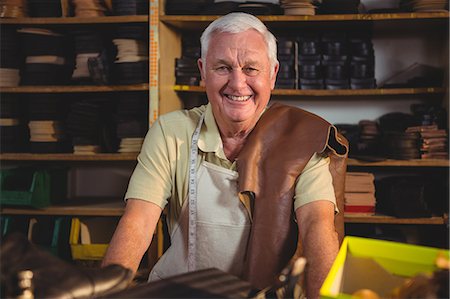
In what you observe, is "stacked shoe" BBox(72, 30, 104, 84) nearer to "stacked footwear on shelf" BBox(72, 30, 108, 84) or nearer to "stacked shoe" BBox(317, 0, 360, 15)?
"stacked footwear on shelf" BBox(72, 30, 108, 84)

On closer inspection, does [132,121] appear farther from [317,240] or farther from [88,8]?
[317,240]

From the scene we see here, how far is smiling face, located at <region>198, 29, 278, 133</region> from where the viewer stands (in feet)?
5.85

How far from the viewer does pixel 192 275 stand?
904 millimetres

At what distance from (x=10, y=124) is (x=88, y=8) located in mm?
995

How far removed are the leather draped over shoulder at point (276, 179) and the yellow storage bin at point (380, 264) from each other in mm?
690

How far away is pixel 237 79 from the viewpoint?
6.01ft

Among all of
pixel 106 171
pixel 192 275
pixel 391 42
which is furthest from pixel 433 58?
pixel 192 275

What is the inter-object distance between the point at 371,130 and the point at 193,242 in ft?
7.12

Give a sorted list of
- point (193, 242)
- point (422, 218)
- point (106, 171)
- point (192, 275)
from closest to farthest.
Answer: point (192, 275), point (193, 242), point (422, 218), point (106, 171)

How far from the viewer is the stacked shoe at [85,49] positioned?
149 inches

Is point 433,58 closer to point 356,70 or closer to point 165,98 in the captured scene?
point 356,70

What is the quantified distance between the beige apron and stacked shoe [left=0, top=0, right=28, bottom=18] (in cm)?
256

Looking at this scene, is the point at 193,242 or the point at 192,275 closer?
the point at 192,275

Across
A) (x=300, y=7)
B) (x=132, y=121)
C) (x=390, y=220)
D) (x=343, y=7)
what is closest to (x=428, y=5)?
(x=343, y=7)
